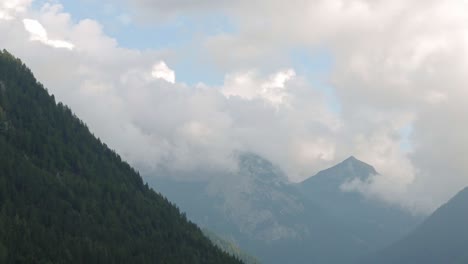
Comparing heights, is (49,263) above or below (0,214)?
below

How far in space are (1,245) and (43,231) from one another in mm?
26262

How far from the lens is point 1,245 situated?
172875 mm

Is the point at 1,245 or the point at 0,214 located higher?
the point at 0,214

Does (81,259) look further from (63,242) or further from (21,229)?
(21,229)

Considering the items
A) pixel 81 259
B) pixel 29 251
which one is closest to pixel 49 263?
pixel 29 251

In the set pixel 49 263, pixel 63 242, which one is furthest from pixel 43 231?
pixel 49 263

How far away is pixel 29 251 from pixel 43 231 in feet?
60.4

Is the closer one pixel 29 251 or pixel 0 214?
pixel 29 251

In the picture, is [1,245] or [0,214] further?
[0,214]

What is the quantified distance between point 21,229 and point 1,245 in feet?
63.8

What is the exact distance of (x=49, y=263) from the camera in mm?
177000

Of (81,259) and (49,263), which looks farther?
(81,259)

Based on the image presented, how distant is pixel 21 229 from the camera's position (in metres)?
192

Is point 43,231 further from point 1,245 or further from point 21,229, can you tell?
point 1,245
